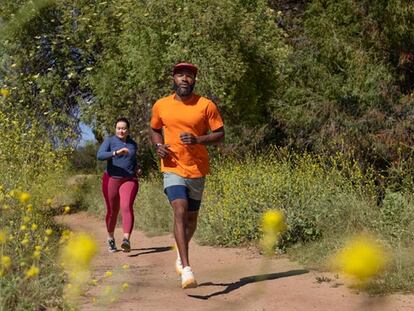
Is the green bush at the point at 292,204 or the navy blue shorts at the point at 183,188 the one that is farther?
the green bush at the point at 292,204

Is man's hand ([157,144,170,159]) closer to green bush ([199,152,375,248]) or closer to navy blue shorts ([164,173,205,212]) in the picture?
navy blue shorts ([164,173,205,212])

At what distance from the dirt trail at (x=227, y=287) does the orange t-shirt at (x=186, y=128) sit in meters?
0.95

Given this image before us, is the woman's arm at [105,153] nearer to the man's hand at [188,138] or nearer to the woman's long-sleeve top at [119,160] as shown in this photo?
the woman's long-sleeve top at [119,160]

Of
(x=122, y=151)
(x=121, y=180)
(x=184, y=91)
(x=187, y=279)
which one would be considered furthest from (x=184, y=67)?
(x=121, y=180)

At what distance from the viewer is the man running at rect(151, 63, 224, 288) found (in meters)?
4.82

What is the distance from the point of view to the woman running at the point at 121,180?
282 inches

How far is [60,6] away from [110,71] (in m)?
2.27

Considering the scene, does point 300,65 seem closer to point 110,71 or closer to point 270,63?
point 270,63

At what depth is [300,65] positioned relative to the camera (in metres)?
11.5

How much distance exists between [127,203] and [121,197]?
0.13 m

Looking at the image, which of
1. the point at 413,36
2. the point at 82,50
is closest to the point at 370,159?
the point at 413,36

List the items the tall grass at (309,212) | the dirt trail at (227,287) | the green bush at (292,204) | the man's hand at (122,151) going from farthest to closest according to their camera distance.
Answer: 1. the man's hand at (122,151)
2. the green bush at (292,204)
3. the tall grass at (309,212)
4. the dirt trail at (227,287)

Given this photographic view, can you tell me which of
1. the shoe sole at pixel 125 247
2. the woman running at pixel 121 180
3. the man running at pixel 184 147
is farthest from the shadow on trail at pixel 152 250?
the man running at pixel 184 147

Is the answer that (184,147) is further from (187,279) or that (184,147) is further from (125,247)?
(125,247)
